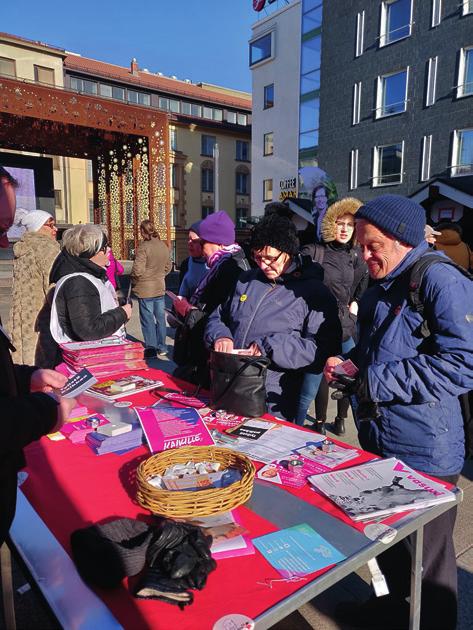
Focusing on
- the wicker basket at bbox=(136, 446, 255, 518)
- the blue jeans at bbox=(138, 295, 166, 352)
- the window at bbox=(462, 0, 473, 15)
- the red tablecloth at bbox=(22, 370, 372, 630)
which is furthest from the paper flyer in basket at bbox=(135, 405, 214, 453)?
the window at bbox=(462, 0, 473, 15)

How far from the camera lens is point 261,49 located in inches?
946

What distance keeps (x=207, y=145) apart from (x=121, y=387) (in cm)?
3397

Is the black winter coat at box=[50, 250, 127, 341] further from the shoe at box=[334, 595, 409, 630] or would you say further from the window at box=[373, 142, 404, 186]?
the window at box=[373, 142, 404, 186]

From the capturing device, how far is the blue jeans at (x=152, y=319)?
20.8 ft

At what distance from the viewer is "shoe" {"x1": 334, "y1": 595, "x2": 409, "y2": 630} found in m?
1.78

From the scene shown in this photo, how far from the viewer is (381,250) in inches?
69.4

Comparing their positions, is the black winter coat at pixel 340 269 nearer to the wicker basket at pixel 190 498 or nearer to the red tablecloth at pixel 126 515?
the red tablecloth at pixel 126 515

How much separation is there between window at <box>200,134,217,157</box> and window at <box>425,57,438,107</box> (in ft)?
66.5

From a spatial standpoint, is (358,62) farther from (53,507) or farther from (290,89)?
(53,507)

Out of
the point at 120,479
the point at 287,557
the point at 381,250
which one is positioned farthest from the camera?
the point at 381,250

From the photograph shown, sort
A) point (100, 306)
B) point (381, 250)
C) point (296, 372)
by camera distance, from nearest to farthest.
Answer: point (381, 250)
point (296, 372)
point (100, 306)

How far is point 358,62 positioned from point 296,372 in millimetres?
19323

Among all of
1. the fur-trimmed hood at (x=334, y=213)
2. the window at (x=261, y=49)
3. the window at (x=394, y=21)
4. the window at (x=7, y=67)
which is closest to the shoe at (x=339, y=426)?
the fur-trimmed hood at (x=334, y=213)

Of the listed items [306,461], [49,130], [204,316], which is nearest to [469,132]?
[49,130]
